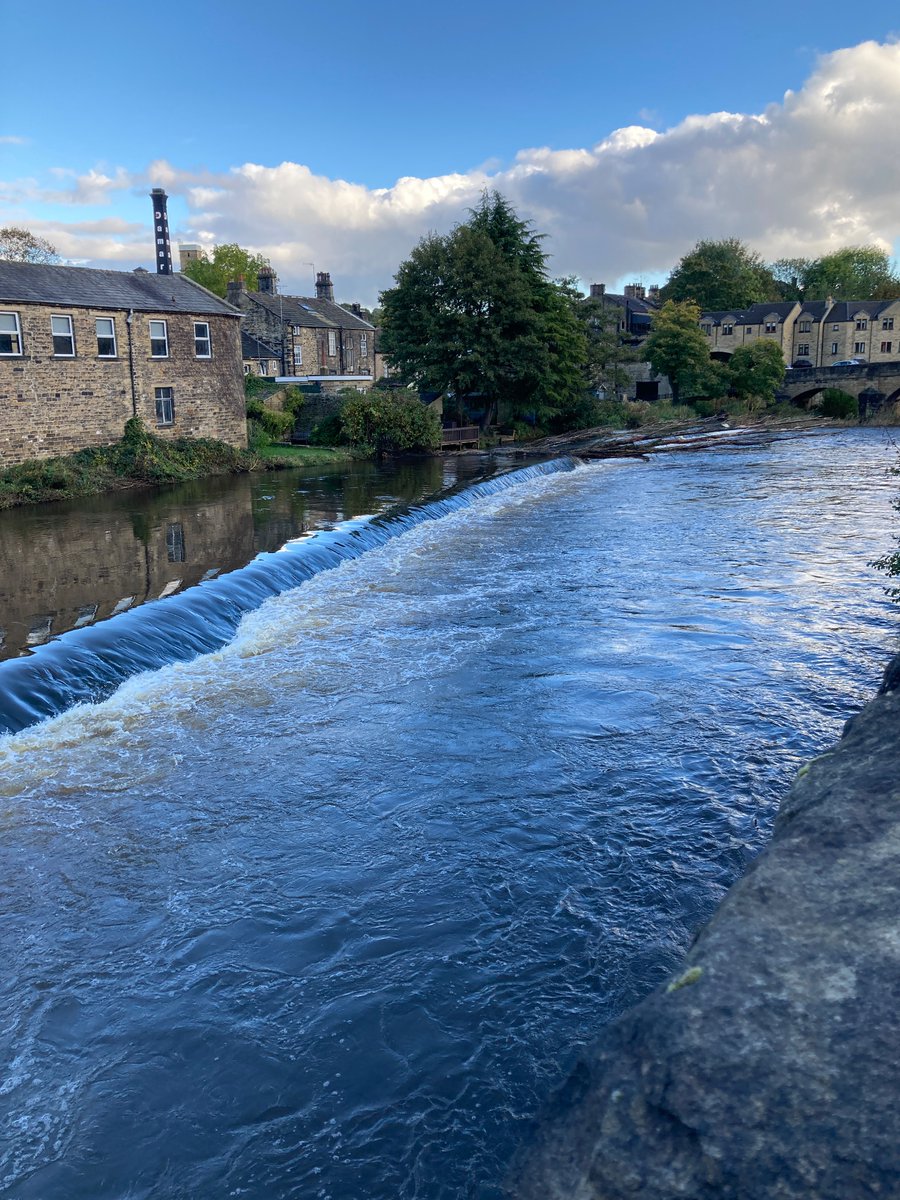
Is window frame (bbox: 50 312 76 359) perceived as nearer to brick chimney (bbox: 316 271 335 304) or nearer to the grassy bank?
the grassy bank

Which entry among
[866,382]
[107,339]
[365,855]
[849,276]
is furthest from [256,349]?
[849,276]

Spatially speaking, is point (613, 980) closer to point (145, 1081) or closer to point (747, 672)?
point (145, 1081)

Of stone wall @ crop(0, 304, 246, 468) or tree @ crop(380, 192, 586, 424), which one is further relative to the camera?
tree @ crop(380, 192, 586, 424)

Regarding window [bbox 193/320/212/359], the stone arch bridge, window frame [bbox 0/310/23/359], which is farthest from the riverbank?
the stone arch bridge

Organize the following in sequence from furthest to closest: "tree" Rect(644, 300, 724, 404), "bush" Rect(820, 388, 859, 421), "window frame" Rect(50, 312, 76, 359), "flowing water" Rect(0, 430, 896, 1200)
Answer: "tree" Rect(644, 300, 724, 404)
"bush" Rect(820, 388, 859, 421)
"window frame" Rect(50, 312, 76, 359)
"flowing water" Rect(0, 430, 896, 1200)

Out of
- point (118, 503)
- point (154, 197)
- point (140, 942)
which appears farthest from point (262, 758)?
point (154, 197)

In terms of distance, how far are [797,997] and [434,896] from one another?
3.37 meters

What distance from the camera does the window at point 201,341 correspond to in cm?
3041

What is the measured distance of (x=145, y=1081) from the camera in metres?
4.61

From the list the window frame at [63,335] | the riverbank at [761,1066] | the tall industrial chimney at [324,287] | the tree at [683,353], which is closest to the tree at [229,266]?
the tall industrial chimney at [324,287]

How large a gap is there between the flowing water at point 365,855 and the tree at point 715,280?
83.0m

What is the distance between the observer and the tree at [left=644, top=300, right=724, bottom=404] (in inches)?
2234

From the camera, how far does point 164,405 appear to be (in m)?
29.3

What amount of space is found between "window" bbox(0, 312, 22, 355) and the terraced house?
237 feet
